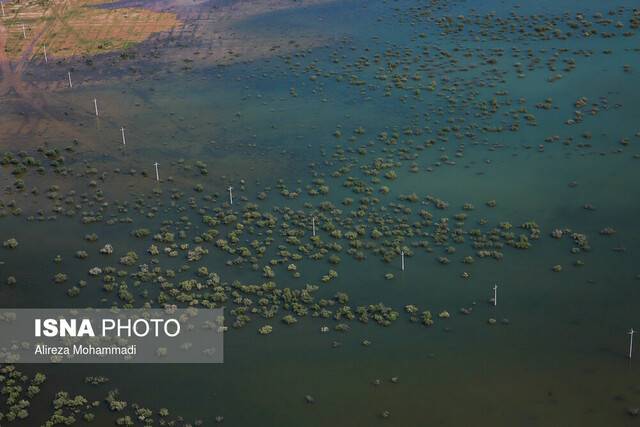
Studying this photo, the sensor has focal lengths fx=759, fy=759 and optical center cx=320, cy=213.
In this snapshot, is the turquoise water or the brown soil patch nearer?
the turquoise water

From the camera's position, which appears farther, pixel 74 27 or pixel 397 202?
pixel 74 27

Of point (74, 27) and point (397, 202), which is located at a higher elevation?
point (74, 27)

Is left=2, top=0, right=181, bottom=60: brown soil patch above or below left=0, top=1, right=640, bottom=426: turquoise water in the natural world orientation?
above

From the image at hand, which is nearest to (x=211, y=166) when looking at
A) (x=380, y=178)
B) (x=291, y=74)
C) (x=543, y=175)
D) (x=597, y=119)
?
(x=380, y=178)

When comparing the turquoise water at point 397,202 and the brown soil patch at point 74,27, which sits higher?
the brown soil patch at point 74,27

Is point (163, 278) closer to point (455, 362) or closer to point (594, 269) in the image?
point (455, 362)

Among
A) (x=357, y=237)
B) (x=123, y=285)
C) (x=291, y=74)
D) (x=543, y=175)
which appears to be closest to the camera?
(x=123, y=285)

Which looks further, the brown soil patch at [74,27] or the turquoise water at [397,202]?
the brown soil patch at [74,27]

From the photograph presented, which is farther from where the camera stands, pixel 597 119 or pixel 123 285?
pixel 597 119
